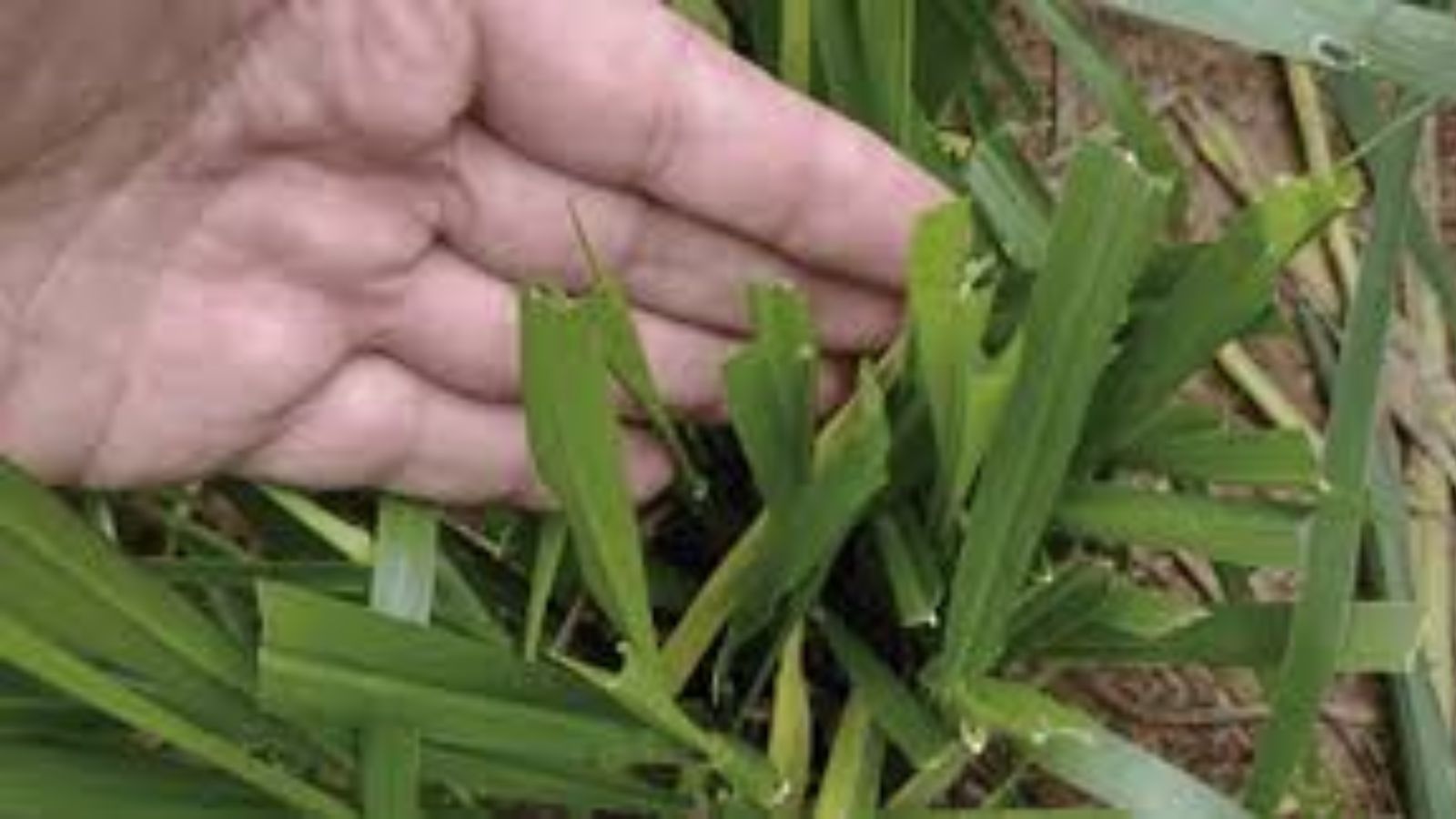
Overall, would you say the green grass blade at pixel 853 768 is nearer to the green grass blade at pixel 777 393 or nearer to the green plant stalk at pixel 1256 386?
the green grass blade at pixel 777 393

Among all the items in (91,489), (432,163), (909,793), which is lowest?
(909,793)

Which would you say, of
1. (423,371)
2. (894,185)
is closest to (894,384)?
(894,185)

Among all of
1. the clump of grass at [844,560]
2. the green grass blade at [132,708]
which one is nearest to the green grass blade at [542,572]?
the clump of grass at [844,560]

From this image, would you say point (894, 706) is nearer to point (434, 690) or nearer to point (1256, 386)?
point (434, 690)

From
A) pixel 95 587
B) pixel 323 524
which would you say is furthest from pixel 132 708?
pixel 323 524

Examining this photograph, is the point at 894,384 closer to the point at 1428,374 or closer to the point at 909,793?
the point at 909,793

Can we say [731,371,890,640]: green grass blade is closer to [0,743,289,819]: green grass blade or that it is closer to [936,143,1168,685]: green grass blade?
[936,143,1168,685]: green grass blade

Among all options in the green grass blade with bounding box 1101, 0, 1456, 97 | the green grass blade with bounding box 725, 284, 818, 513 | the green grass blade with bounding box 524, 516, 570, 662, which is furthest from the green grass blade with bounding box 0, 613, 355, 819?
the green grass blade with bounding box 1101, 0, 1456, 97
